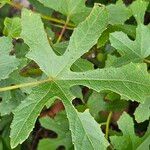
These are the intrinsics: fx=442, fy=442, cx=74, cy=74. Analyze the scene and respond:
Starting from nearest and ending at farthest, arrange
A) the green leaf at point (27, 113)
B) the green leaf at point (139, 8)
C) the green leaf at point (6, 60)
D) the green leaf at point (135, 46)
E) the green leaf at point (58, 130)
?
the green leaf at point (27, 113), the green leaf at point (6, 60), the green leaf at point (135, 46), the green leaf at point (139, 8), the green leaf at point (58, 130)

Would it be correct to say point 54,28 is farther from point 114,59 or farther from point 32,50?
point 32,50

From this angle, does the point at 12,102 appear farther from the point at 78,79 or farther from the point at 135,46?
the point at 135,46

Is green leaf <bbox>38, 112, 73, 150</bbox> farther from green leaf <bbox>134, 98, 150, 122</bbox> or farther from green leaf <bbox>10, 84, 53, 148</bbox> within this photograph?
green leaf <bbox>10, 84, 53, 148</bbox>

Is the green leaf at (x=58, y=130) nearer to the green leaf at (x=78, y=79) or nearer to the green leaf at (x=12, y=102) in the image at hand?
the green leaf at (x=12, y=102)

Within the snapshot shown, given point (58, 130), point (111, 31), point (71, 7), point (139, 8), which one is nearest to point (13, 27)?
point (71, 7)

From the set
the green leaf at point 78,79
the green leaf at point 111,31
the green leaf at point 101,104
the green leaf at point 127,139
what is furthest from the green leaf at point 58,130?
the green leaf at point 78,79

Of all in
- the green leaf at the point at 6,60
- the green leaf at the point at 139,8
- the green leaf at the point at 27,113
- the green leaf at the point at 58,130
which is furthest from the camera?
the green leaf at the point at 58,130

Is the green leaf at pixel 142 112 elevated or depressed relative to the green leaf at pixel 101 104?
elevated
